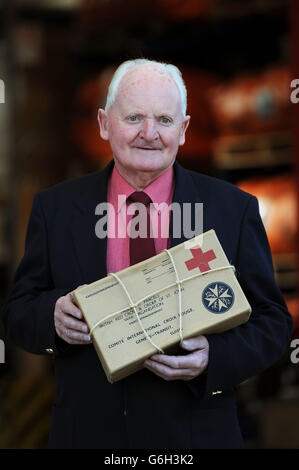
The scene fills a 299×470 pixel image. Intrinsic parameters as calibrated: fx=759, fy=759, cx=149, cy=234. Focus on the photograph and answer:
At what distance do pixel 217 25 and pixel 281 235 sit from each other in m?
1.12

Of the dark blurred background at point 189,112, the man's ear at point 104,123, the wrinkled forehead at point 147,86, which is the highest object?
the wrinkled forehead at point 147,86

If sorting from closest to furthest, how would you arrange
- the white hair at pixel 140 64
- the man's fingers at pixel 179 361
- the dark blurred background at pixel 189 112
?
1. the man's fingers at pixel 179 361
2. the white hair at pixel 140 64
3. the dark blurred background at pixel 189 112

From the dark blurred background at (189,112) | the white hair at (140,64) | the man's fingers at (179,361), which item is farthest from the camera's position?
the dark blurred background at (189,112)

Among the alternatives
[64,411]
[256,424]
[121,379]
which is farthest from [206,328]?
[256,424]

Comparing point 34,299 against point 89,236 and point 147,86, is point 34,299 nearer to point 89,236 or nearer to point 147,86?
point 89,236

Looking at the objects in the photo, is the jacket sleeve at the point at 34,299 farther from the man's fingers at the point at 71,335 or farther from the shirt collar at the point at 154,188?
the shirt collar at the point at 154,188

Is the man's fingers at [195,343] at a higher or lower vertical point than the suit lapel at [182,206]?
lower

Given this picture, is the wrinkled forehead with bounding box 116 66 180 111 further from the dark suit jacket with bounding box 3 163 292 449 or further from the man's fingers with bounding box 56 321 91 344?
the man's fingers with bounding box 56 321 91 344

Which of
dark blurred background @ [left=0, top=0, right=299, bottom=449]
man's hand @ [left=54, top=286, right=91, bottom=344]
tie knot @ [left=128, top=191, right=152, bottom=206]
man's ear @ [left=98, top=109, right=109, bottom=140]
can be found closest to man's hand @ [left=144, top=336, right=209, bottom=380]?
man's hand @ [left=54, top=286, right=91, bottom=344]

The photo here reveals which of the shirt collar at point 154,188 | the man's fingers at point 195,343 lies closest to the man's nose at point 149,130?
the shirt collar at point 154,188

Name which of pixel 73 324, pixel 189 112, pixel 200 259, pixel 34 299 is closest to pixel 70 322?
pixel 73 324

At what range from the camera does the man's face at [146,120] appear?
1.19 metres

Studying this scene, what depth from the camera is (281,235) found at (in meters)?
3.05

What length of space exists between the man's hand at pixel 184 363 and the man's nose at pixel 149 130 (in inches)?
12.6
